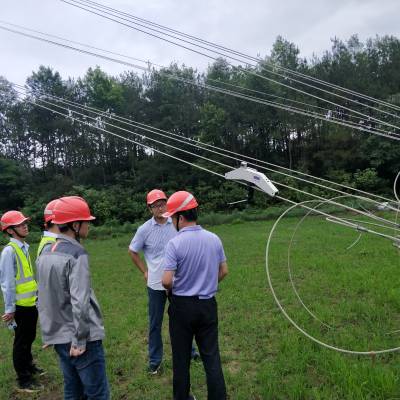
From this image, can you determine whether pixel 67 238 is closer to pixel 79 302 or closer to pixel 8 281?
pixel 79 302

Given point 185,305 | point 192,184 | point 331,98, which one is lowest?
point 185,305

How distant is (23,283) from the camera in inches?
164

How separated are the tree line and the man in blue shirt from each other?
27.5 metres

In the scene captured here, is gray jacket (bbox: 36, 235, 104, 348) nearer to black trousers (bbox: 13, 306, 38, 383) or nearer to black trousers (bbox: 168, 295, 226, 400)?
Result: black trousers (bbox: 168, 295, 226, 400)

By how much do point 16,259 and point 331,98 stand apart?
3603 centimetres

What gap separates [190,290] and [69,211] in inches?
44.1

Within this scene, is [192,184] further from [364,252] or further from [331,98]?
[364,252]

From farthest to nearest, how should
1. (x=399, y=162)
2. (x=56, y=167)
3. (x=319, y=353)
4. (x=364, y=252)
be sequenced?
(x=56, y=167)
(x=399, y=162)
(x=364, y=252)
(x=319, y=353)

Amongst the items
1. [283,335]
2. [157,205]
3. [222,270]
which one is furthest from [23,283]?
[283,335]

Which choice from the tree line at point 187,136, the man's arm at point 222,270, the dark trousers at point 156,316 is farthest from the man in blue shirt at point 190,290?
the tree line at point 187,136

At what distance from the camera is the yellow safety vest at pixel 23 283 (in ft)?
13.6

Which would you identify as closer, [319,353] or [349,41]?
[319,353]

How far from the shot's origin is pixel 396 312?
5.84m

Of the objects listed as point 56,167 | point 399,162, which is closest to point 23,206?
point 56,167
